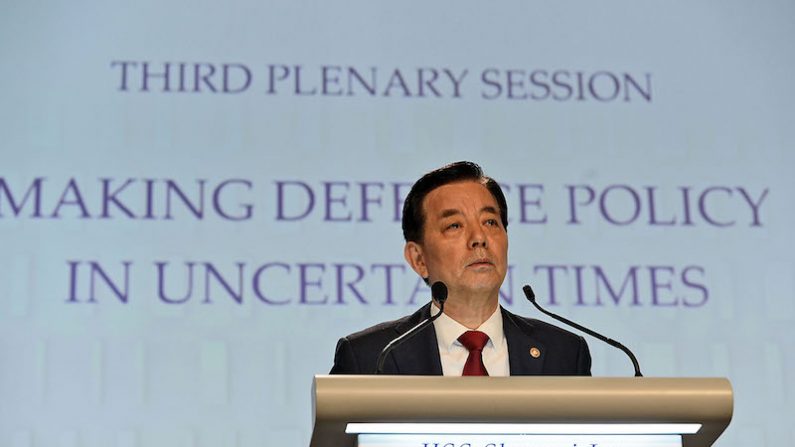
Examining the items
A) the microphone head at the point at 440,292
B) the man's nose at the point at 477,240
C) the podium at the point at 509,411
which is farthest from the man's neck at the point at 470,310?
the podium at the point at 509,411

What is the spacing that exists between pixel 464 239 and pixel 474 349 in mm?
229

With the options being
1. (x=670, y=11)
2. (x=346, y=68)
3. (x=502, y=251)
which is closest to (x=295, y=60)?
(x=346, y=68)

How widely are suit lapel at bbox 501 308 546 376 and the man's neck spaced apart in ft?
0.15

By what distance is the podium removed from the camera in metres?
1.73

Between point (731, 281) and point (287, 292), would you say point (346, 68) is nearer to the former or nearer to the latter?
point (287, 292)

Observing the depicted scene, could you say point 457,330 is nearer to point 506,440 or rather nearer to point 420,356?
point 420,356

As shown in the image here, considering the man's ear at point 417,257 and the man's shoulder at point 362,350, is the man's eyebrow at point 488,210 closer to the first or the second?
the man's ear at point 417,257

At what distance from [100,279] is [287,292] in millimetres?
528

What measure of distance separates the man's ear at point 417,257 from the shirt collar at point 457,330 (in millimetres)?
156

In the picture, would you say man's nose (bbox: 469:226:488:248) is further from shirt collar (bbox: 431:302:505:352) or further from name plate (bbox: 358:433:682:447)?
name plate (bbox: 358:433:682:447)

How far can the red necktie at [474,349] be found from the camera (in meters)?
2.30

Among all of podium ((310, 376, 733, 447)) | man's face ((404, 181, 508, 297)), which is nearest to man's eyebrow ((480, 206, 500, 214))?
man's face ((404, 181, 508, 297))

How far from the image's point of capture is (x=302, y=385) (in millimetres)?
3578

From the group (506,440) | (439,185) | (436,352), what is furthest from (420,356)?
(506,440)
